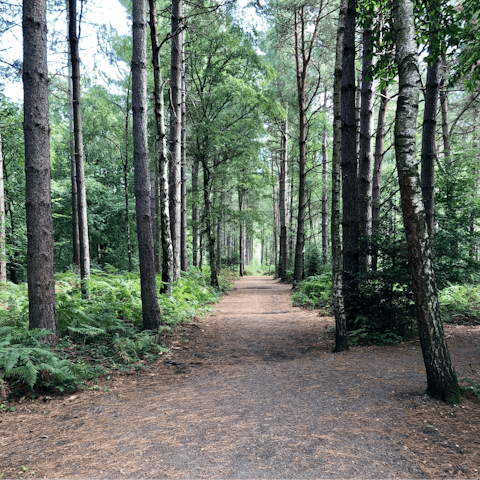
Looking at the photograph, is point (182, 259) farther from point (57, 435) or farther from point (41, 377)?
point (57, 435)

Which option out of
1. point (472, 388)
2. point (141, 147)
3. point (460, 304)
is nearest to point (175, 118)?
point (141, 147)

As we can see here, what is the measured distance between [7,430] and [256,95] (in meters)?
14.1

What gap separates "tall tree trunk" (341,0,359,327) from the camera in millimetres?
6551

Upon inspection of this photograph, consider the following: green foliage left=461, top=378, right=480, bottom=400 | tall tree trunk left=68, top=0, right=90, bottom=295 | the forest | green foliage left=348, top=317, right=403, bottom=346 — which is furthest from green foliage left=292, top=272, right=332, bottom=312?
tall tree trunk left=68, top=0, right=90, bottom=295

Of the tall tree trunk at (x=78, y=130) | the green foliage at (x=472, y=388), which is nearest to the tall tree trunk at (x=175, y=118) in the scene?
the tall tree trunk at (x=78, y=130)

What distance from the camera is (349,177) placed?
6703 mm

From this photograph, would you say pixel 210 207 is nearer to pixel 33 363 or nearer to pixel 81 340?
pixel 81 340

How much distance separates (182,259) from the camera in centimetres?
1495

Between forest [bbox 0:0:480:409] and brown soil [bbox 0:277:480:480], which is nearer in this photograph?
brown soil [bbox 0:277:480:480]

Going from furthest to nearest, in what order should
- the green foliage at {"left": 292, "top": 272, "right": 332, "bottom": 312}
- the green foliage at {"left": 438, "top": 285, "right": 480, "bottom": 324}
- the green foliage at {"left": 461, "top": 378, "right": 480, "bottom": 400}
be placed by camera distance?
the green foliage at {"left": 292, "top": 272, "right": 332, "bottom": 312} < the green foliage at {"left": 438, "top": 285, "right": 480, "bottom": 324} < the green foliage at {"left": 461, "top": 378, "right": 480, "bottom": 400}

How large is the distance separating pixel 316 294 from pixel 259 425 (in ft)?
30.7

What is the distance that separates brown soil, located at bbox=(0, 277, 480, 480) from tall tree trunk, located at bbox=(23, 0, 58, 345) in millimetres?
1490

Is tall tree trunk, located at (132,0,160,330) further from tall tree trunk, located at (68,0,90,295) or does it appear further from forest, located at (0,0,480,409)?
tall tree trunk, located at (68,0,90,295)

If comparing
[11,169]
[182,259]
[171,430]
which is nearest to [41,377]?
[171,430]
